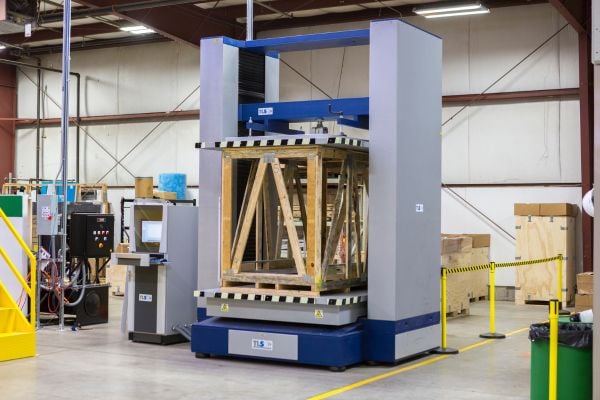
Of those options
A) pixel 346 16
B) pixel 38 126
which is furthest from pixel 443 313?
pixel 38 126

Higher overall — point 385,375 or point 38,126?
point 38,126

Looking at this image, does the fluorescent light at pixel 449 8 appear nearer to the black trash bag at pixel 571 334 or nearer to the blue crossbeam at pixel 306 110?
the blue crossbeam at pixel 306 110

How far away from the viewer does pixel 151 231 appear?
39.2 ft

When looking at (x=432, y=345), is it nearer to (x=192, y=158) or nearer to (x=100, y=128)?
(x=192, y=158)

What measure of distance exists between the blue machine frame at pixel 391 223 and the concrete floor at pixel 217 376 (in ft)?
0.80

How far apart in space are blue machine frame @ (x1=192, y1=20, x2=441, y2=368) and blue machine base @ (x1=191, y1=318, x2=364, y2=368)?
11mm

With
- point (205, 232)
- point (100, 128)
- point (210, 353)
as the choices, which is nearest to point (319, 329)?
point (210, 353)

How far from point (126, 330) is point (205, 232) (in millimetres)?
2309

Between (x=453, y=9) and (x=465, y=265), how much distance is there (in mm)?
5123

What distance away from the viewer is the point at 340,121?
10422mm

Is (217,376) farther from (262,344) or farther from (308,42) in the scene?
(308,42)

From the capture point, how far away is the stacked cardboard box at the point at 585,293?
12.2m

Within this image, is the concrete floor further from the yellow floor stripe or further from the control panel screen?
the control panel screen

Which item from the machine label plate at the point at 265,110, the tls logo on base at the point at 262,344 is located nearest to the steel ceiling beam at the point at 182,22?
the machine label plate at the point at 265,110
